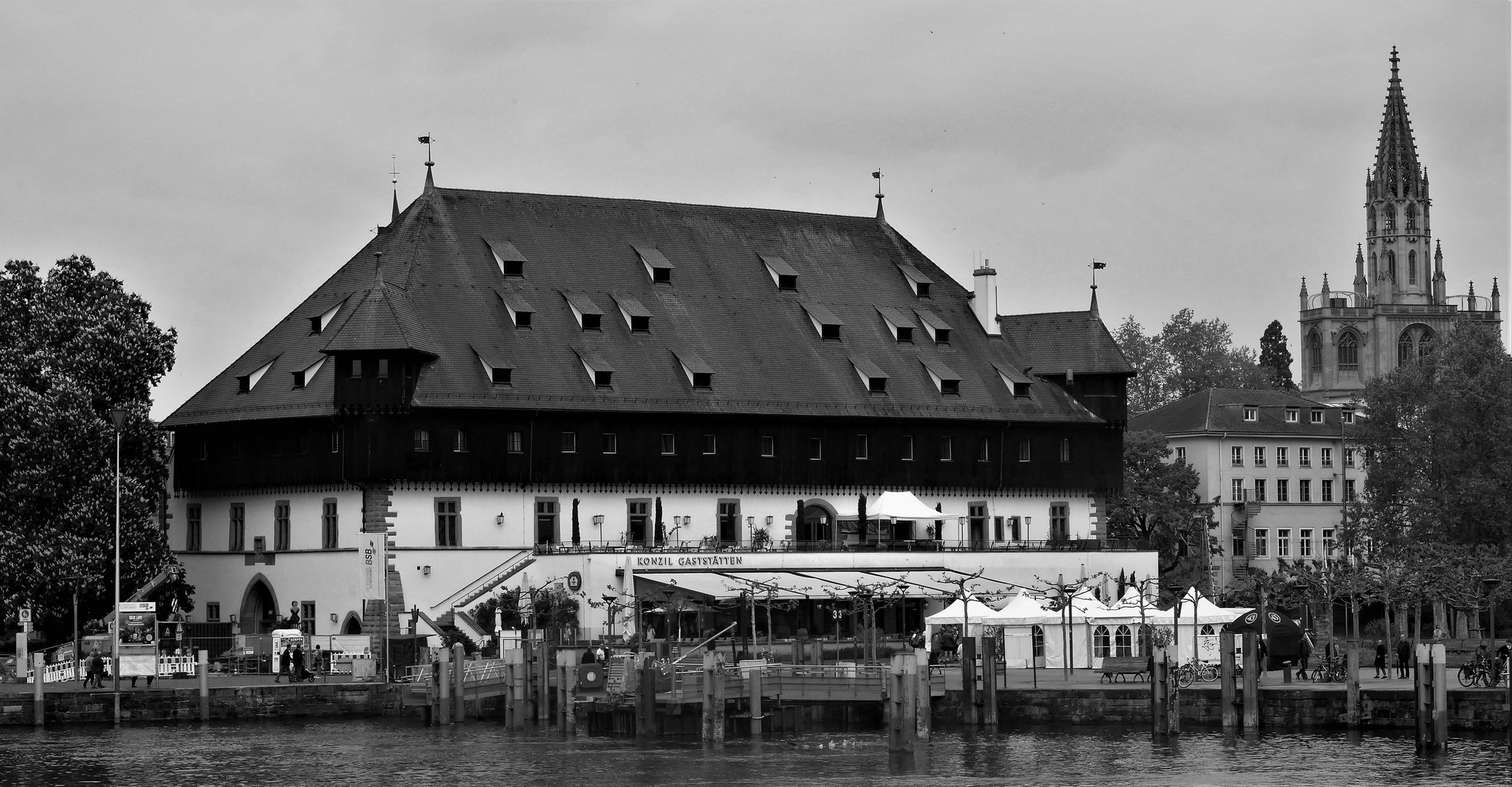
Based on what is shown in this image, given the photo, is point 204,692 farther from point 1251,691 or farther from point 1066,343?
point 1066,343

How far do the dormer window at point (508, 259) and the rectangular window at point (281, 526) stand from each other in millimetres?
10897

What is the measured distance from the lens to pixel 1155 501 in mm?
118812

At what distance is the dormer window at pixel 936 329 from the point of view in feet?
319

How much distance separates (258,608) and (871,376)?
22.4m

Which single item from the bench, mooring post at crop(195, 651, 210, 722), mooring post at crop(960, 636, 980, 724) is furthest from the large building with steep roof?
the bench

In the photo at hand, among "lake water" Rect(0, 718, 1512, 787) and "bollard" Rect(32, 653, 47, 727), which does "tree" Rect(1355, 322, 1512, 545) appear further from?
"bollard" Rect(32, 653, 47, 727)

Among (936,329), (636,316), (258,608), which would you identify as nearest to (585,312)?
(636,316)

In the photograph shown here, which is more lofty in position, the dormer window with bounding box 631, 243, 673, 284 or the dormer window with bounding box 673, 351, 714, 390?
the dormer window with bounding box 631, 243, 673, 284

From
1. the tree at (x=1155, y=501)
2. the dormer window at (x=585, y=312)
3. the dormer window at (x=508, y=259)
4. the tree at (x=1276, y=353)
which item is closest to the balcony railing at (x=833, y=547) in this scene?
the dormer window at (x=585, y=312)

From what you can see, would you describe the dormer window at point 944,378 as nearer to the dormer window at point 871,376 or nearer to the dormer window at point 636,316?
the dormer window at point 871,376

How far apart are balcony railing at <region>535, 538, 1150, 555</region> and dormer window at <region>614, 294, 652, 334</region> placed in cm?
778

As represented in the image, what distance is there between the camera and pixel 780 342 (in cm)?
9375

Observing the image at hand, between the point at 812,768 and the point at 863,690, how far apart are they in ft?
27.1

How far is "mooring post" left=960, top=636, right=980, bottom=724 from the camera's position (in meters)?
68.2
